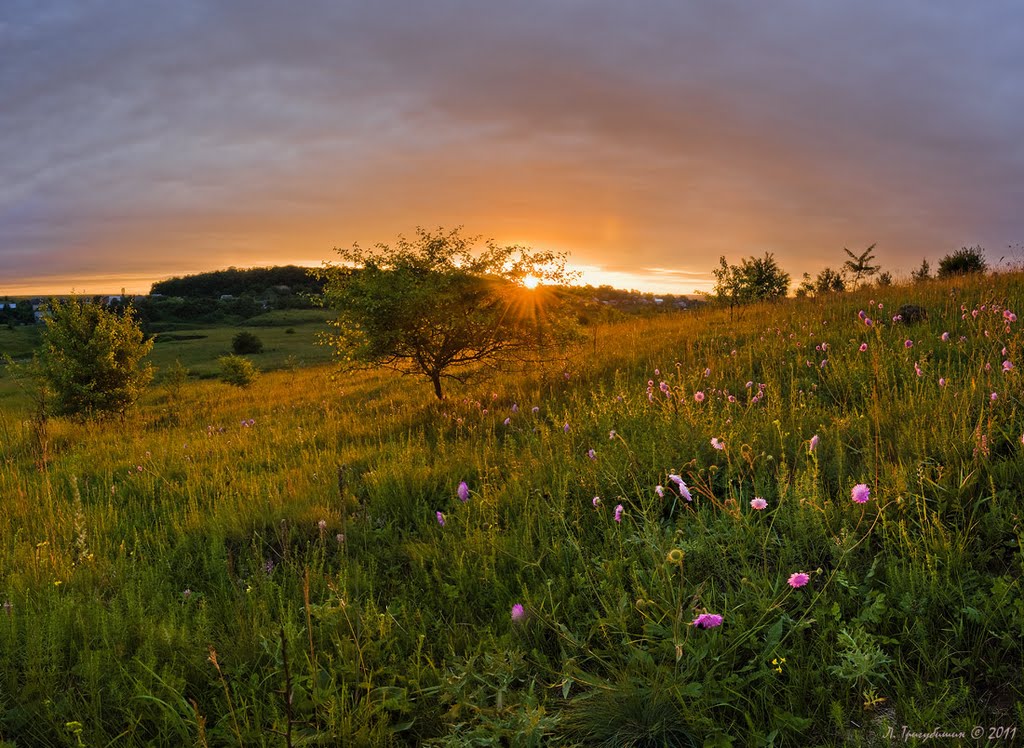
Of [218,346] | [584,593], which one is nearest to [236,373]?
[584,593]

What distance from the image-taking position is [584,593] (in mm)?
2701

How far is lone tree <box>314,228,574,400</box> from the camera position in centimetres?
877

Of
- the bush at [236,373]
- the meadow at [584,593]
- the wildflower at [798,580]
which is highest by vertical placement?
the bush at [236,373]

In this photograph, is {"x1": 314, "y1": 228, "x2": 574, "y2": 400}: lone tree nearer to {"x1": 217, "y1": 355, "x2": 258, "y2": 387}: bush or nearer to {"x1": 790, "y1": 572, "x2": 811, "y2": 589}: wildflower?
{"x1": 790, "y1": 572, "x2": 811, "y2": 589}: wildflower

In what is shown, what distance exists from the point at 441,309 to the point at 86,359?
11.4 meters

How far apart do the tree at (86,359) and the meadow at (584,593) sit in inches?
421

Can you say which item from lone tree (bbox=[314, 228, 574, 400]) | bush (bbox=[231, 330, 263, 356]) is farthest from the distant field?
lone tree (bbox=[314, 228, 574, 400])

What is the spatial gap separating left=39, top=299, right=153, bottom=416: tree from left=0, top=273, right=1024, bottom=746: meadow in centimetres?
1069

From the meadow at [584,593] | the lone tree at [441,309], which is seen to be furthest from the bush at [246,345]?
the meadow at [584,593]

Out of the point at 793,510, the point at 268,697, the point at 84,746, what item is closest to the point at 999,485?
the point at 793,510

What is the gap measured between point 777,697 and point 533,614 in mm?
1102

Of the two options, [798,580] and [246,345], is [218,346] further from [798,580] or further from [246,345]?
[798,580]

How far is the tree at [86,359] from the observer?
13.8 m

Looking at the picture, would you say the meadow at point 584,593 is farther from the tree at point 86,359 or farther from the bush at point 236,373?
the bush at point 236,373
